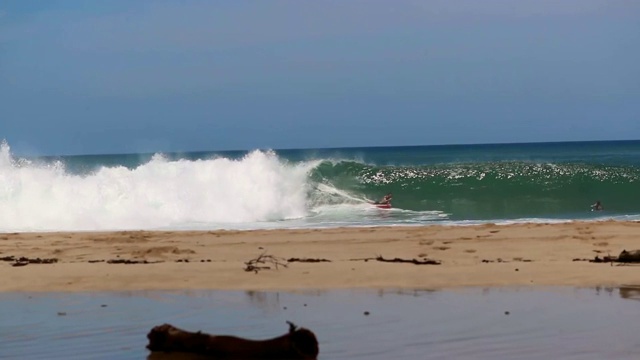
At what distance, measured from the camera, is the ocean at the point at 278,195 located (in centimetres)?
2358

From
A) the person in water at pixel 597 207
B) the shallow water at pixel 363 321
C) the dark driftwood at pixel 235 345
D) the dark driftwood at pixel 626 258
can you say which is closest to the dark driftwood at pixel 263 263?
the shallow water at pixel 363 321

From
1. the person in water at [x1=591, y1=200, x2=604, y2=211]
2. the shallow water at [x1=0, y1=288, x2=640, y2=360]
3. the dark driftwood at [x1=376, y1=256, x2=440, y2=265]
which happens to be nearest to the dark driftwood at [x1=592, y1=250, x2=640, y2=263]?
the dark driftwood at [x1=376, y1=256, x2=440, y2=265]

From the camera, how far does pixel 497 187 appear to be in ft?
111

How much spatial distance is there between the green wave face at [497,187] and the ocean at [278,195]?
0.04 meters

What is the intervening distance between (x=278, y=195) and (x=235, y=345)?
67.4ft

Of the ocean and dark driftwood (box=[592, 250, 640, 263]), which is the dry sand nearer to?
Result: dark driftwood (box=[592, 250, 640, 263])

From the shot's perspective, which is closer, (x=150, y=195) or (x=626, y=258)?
(x=626, y=258)

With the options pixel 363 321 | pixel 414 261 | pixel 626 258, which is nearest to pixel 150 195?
pixel 414 261

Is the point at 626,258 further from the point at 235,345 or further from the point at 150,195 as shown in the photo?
the point at 150,195

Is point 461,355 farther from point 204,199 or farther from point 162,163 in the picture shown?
point 162,163

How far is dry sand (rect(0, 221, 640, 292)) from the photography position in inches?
451

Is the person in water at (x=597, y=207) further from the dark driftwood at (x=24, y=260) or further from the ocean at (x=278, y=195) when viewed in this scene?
the dark driftwood at (x=24, y=260)

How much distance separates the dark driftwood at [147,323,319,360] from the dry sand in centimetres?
367

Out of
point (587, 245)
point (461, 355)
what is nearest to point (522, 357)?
point (461, 355)
